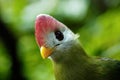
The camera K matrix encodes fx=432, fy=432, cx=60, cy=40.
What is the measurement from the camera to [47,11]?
2957 millimetres

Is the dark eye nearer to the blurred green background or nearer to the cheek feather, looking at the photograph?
the cheek feather

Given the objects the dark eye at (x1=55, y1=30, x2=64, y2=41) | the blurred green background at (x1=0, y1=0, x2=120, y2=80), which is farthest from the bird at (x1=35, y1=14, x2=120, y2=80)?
the blurred green background at (x1=0, y1=0, x2=120, y2=80)

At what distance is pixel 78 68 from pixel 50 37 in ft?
0.65

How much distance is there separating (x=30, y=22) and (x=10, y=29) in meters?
0.14

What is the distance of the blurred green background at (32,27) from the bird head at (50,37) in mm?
638

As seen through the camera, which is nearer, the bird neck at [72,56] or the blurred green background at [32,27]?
the bird neck at [72,56]

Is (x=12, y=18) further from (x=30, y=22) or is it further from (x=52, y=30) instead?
(x=52, y=30)

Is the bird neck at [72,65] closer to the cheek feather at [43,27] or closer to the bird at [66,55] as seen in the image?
the bird at [66,55]

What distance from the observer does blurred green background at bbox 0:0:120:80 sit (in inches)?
97.2

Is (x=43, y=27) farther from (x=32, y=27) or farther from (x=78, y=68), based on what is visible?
(x=32, y=27)

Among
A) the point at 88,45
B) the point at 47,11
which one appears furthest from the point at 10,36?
the point at 88,45

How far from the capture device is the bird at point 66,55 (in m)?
1.70

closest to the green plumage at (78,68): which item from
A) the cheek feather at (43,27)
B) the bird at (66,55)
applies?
the bird at (66,55)

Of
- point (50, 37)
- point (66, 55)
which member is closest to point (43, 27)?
point (50, 37)
